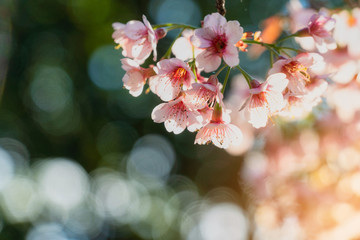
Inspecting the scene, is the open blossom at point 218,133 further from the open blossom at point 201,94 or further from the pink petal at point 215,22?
the pink petal at point 215,22

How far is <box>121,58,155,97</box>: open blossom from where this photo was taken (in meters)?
1.00

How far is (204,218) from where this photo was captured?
5.86m

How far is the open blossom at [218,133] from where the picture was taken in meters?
0.93

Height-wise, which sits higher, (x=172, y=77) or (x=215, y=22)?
(x=215, y=22)

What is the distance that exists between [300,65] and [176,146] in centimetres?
421

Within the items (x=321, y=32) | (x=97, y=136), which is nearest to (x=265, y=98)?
(x=321, y=32)

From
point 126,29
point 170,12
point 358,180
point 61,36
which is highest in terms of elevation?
point 170,12

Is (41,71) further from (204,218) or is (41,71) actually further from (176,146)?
(204,218)

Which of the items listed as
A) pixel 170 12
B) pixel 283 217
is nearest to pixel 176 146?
pixel 170 12

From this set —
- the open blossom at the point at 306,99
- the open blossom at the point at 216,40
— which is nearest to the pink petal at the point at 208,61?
the open blossom at the point at 216,40

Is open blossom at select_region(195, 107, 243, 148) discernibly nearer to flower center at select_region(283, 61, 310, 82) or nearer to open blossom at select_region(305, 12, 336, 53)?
flower center at select_region(283, 61, 310, 82)

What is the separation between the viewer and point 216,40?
0.88m

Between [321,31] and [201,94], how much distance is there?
1.28 feet

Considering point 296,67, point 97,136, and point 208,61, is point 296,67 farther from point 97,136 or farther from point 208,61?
point 97,136
